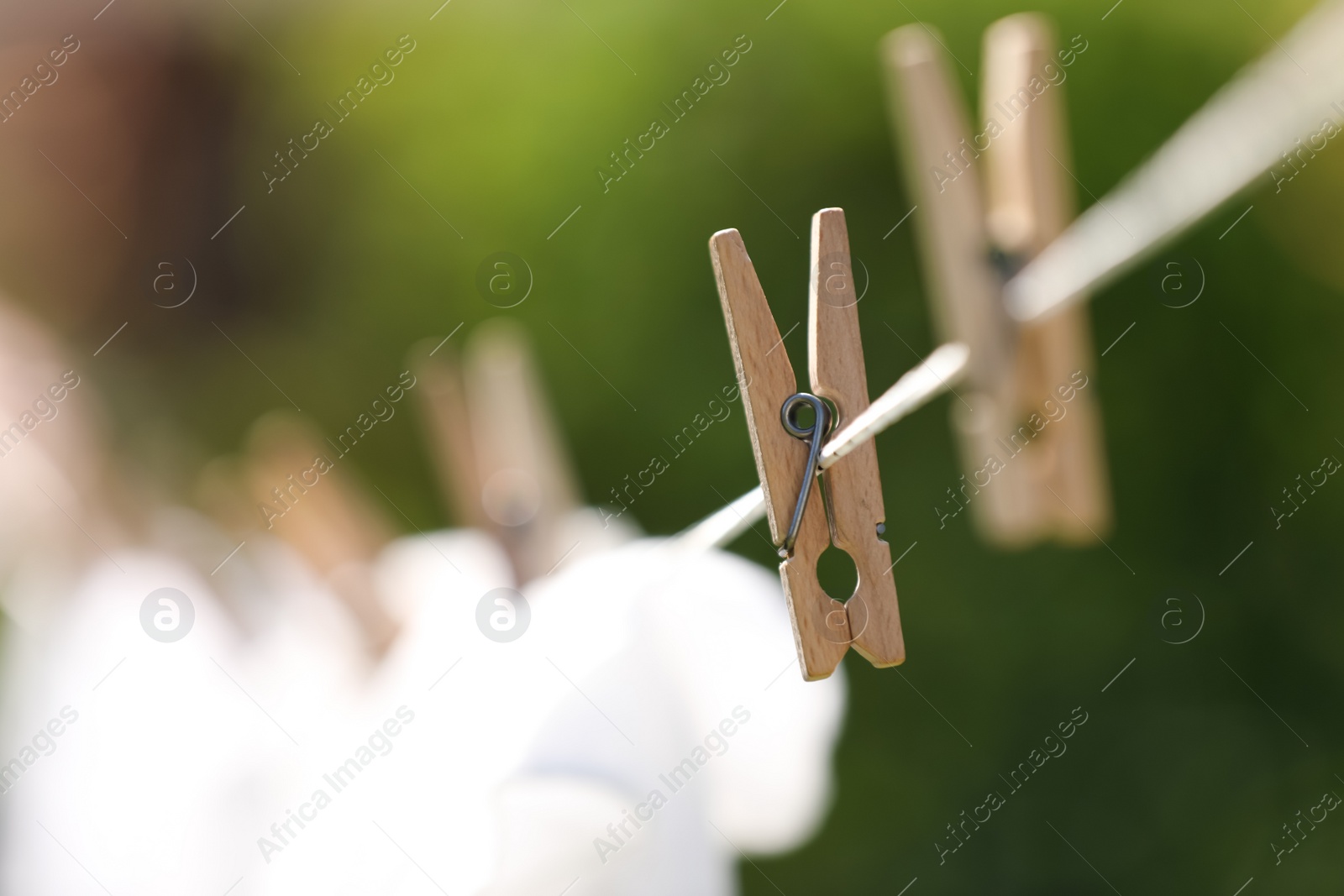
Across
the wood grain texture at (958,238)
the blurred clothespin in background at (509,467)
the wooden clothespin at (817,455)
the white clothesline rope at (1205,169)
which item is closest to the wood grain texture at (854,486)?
the wooden clothespin at (817,455)

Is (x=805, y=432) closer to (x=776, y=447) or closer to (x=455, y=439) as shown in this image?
(x=776, y=447)

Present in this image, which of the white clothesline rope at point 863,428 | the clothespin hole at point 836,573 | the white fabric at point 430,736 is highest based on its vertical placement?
the white clothesline rope at point 863,428

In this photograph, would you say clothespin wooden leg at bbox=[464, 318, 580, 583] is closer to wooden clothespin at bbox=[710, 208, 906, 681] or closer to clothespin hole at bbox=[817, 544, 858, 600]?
wooden clothespin at bbox=[710, 208, 906, 681]

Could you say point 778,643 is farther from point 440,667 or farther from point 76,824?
point 76,824

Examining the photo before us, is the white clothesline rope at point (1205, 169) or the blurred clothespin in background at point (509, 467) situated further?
the blurred clothespin in background at point (509, 467)

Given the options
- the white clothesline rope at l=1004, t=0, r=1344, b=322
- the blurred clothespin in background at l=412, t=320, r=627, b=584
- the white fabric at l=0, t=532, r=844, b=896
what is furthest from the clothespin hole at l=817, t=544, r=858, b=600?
the white clothesline rope at l=1004, t=0, r=1344, b=322

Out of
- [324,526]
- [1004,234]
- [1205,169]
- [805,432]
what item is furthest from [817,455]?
[324,526]

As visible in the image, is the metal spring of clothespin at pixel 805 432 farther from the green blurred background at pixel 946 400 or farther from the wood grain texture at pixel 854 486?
the green blurred background at pixel 946 400
